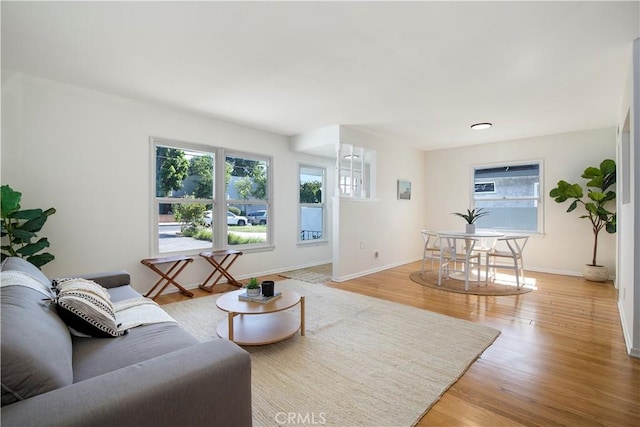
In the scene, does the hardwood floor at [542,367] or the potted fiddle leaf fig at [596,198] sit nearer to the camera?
the hardwood floor at [542,367]

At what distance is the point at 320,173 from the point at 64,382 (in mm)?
5546

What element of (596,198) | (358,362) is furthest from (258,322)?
(596,198)

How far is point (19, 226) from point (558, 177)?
7.49m

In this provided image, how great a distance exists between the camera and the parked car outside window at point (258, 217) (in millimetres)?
5002

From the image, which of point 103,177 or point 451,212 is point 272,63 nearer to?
point 103,177

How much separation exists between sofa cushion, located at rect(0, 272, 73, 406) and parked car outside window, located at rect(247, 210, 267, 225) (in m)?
3.59

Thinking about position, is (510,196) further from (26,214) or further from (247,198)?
(26,214)

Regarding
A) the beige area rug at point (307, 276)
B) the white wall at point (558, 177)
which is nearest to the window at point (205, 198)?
the beige area rug at point (307, 276)

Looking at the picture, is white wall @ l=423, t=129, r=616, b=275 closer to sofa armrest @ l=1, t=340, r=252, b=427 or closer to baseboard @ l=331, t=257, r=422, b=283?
baseboard @ l=331, t=257, r=422, b=283

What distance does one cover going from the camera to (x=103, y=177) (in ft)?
11.4

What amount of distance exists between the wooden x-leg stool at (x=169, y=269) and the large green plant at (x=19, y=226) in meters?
1.00

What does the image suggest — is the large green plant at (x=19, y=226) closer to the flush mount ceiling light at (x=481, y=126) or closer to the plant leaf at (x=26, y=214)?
the plant leaf at (x=26, y=214)

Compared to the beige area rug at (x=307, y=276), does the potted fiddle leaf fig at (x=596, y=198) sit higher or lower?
higher

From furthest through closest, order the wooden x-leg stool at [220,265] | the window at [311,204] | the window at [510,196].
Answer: the window at [311,204]
the window at [510,196]
the wooden x-leg stool at [220,265]
